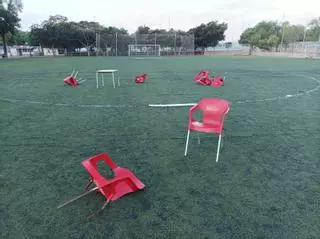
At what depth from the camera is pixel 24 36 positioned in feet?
225

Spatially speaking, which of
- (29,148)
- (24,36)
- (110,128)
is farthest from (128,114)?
(24,36)

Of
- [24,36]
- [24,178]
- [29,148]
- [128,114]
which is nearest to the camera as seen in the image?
[24,178]

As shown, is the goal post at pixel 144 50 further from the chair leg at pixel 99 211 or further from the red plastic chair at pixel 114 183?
the chair leg at pixel 99 211

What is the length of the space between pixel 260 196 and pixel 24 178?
8.62ft

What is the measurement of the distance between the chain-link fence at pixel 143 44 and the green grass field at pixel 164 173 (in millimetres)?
36264

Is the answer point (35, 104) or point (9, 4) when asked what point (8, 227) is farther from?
point (9, 4)

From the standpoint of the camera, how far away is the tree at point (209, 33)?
180 ft

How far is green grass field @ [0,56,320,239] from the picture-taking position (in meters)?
2.37

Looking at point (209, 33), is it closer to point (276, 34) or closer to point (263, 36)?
point (263, 36)

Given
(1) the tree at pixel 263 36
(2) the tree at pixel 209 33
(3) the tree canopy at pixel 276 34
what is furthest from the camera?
(2) the tree at pixel 209 33

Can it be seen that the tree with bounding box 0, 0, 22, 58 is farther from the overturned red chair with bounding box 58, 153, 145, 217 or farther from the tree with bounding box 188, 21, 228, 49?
the overturned red chair with bounding box 58, 153, 145, 217

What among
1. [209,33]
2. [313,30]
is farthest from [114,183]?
[313,30]

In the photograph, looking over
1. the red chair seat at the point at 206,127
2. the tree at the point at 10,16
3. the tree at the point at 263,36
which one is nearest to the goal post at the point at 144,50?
the tree at the point at 10,16

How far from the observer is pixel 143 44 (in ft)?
138
